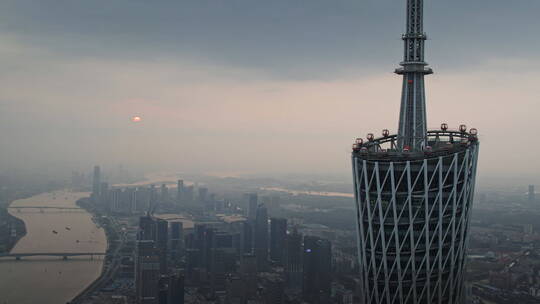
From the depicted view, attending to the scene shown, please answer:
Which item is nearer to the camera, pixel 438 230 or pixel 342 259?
pixel 438 230

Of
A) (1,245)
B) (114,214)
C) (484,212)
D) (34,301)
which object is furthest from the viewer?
(114,214)

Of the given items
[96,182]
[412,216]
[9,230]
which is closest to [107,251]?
[9,230]

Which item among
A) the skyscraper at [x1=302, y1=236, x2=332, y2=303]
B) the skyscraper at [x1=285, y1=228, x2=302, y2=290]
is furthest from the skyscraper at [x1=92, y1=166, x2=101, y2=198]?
the skyscraper at [x1=302, y1=236, x2=332, y2=303]

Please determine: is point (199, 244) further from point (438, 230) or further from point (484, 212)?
point (438, 230)

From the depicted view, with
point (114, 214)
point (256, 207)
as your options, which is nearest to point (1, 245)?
point (114, 214)

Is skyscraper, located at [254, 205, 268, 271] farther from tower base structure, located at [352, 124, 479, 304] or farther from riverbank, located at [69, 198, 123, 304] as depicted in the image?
tower base structure, located at [352, 124, 479, 304]
